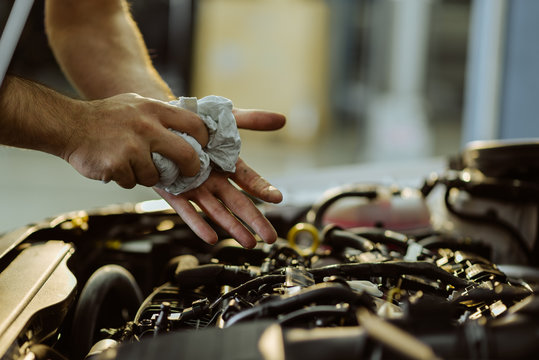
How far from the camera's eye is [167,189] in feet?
2.91

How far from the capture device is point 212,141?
2.87 feet

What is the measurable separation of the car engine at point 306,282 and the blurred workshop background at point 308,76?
8.34ft

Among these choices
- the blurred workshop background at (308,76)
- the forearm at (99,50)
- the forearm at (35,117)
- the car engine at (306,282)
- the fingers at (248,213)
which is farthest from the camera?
the blurred workshop background at (308,76)

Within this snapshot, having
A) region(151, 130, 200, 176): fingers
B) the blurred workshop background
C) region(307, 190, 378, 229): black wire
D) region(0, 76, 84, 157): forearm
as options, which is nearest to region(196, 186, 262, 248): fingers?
region(151, 130, 200, 176): fingers

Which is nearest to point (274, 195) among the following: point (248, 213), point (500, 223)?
point (248, 213)

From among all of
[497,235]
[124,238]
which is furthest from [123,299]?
[497,235]

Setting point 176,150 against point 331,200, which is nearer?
point 176,150

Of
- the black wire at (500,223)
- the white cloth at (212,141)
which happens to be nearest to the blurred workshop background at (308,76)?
the black wire at (500,223)

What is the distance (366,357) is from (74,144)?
53 centimetres

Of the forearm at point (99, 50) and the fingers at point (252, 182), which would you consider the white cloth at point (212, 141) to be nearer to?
the fingers at point (252, 182)

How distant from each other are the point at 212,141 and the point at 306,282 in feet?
0.98

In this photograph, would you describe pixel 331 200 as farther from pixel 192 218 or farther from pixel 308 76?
pixel 308 76

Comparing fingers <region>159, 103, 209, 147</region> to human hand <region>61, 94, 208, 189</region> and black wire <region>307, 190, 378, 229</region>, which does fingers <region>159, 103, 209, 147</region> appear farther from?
black wire <region>307, 190, 378, 229</region>

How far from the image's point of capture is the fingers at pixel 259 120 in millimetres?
921
